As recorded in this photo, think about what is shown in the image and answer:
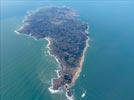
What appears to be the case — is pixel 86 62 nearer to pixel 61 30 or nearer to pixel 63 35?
pixel 63 35

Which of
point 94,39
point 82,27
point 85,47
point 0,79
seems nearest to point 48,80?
point 0,79

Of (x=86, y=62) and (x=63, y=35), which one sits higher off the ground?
(x=86, y=62)

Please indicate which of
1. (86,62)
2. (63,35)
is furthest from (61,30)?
(86,62)

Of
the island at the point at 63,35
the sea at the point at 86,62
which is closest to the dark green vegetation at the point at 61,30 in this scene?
the island at the point at 63,35

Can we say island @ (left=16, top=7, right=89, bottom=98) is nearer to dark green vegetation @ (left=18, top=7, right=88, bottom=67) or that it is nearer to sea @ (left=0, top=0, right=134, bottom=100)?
dark green vegetation @ (left=18, top=7, right=88, bottom=67)

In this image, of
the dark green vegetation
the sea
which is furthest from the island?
the sea

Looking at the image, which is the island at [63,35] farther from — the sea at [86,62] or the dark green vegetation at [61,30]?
the sea at [86,62]

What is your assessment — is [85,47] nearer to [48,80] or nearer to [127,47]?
[127,47]

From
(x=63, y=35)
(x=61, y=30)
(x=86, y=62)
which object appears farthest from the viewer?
(x=61, y=30)
